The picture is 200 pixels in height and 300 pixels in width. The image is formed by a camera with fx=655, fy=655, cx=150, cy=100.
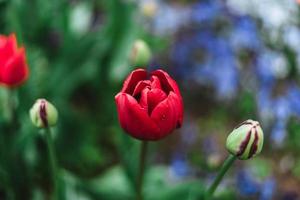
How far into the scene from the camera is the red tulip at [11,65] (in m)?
1.22

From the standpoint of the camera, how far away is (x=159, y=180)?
167cm

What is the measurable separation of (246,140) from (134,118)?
17 cm

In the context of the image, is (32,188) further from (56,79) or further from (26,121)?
(56,79)

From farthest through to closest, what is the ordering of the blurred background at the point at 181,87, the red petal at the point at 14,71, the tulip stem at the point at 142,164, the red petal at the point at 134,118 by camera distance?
the blurred background at the point at 181,87, the red petal at the point at 14,71, the tulip stem at the point at 142,164, the red petal at the point at 134,118

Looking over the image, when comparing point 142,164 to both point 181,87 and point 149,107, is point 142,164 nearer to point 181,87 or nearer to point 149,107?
point 149,107

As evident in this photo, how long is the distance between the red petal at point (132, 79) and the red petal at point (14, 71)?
326mm

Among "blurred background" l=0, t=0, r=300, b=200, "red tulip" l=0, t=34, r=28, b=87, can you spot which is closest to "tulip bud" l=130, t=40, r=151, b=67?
"blurred background" l=0, t=0, r=300, b=200

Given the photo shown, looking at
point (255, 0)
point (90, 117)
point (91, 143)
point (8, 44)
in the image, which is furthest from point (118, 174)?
point (255, 0)

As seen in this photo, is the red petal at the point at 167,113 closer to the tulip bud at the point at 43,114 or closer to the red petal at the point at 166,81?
the red petal at the point at 166,81

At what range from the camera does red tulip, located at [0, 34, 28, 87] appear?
122 cm

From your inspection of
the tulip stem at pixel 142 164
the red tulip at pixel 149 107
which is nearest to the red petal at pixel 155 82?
the red tulip at pixel 149 107

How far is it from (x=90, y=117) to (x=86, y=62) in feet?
0.69

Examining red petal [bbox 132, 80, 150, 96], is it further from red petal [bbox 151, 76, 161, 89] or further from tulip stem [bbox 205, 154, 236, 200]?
tulip stem [bbox 205, 154, 236, 200]

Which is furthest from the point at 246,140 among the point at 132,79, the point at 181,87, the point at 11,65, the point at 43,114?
the point at 181,87
